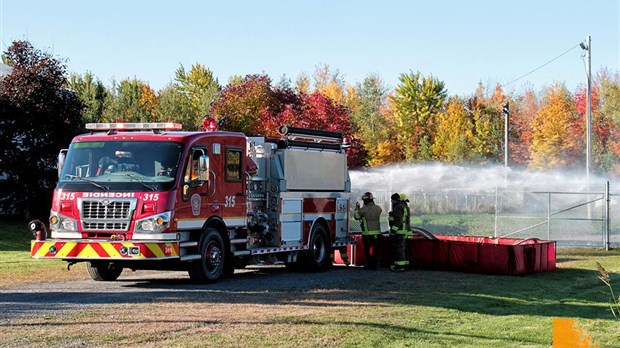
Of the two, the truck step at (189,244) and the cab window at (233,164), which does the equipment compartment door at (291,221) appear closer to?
the cab window at (233,164)

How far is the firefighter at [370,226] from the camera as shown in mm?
22312

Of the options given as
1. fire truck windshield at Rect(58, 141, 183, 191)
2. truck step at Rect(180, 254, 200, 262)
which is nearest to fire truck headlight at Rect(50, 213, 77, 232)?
fire truck windshield at Rect(58, 141, 183, 191)

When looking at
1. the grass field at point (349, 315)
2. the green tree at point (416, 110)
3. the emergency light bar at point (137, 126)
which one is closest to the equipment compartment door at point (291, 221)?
the grass field at point (349, 315)

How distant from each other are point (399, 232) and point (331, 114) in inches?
1008

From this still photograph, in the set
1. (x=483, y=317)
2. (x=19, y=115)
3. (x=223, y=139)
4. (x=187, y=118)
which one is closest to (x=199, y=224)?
(x=223, y=139)

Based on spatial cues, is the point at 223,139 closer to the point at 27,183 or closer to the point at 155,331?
the point at 155,331

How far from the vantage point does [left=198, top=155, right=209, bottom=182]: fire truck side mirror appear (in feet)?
56.6

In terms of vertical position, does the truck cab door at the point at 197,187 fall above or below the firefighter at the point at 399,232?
above

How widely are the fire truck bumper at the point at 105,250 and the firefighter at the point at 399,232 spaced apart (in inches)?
274

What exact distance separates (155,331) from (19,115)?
81.8 ft

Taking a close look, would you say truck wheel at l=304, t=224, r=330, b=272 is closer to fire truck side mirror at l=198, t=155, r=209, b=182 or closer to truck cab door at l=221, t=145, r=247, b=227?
truck cab door at l=221, t=145, r=247, b=227

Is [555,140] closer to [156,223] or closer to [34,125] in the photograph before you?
[34,125]

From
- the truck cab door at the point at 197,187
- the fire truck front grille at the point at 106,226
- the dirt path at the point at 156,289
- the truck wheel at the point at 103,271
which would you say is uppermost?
the truck cab door at the point at 197,187

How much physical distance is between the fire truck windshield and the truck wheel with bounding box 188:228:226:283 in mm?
1564
